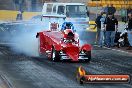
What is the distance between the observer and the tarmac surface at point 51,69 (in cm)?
1176

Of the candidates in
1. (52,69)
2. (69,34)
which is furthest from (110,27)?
(52,69)

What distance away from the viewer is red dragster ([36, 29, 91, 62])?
1670 cm

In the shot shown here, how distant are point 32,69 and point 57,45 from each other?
2.49 metres

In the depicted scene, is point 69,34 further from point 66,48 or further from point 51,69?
point 51,69

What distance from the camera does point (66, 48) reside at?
1673 centimetres

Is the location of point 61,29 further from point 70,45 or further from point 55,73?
point 55,73

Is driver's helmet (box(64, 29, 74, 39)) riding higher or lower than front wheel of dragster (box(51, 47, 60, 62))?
higher

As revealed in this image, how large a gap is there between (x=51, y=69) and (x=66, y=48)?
2235 mm

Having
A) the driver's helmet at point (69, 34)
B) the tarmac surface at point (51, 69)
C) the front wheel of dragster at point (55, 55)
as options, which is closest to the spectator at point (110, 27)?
the tarmac surface at point (51, 69)

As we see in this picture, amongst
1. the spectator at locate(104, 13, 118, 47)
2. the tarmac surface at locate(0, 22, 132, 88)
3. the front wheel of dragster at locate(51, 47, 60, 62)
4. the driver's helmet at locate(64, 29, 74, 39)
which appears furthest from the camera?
the spectator at locate(104, 13, 118, 47)

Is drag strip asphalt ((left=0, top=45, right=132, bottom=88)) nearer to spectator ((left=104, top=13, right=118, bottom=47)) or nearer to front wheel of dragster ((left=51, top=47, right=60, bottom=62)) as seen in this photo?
front wheel of dragster ((left=51, top=47, right=60, bottom=62))

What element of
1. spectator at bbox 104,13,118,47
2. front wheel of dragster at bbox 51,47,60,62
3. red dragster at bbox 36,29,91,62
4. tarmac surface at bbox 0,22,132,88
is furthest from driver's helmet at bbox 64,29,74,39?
spectator at bbox 104,13,118,47

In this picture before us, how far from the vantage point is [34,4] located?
169 ft

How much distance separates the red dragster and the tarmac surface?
0.27 metres
